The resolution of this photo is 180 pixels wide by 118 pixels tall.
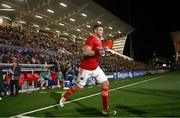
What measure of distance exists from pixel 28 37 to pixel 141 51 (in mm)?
68593

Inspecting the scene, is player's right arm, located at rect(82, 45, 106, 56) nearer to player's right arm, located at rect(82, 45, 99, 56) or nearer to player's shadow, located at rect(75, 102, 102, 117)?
player's right arm, located at rect(82, 45, 99, 56)

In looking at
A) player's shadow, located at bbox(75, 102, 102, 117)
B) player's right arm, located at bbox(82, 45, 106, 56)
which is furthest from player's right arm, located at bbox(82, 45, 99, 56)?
player's shadow, located at bbox(75, 102, 102, 117)

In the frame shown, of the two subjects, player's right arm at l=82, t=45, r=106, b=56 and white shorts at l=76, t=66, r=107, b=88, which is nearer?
player's right arm at l=82, t=45, r=106, b=56

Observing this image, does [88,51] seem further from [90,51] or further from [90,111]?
[90,111]

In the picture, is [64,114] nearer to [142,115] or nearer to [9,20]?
[142,115]

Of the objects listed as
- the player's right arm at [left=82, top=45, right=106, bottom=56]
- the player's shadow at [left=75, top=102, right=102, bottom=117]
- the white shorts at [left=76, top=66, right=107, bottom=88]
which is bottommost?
the player's shadow at [left=75, top=102, right=102, bottom=117]

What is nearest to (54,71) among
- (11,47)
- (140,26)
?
(11,47)

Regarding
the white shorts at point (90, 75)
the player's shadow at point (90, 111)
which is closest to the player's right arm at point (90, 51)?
the white shorts at point (90, 75)

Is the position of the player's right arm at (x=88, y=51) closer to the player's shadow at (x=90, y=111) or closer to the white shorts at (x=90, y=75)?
the white shorts at (x=90, y=75)

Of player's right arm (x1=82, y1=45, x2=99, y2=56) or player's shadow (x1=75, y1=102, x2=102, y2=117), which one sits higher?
player's right arm (x1=82, y1=45, x2=99, y2=56)

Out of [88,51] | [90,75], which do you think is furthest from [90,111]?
[88,51]

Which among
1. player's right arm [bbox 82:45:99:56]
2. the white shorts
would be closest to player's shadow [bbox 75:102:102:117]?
the white shorts

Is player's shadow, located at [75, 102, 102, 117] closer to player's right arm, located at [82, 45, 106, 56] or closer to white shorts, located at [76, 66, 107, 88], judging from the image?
white shorts, located at [76, 66, 107, 88]

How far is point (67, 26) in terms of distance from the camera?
5278 cm
